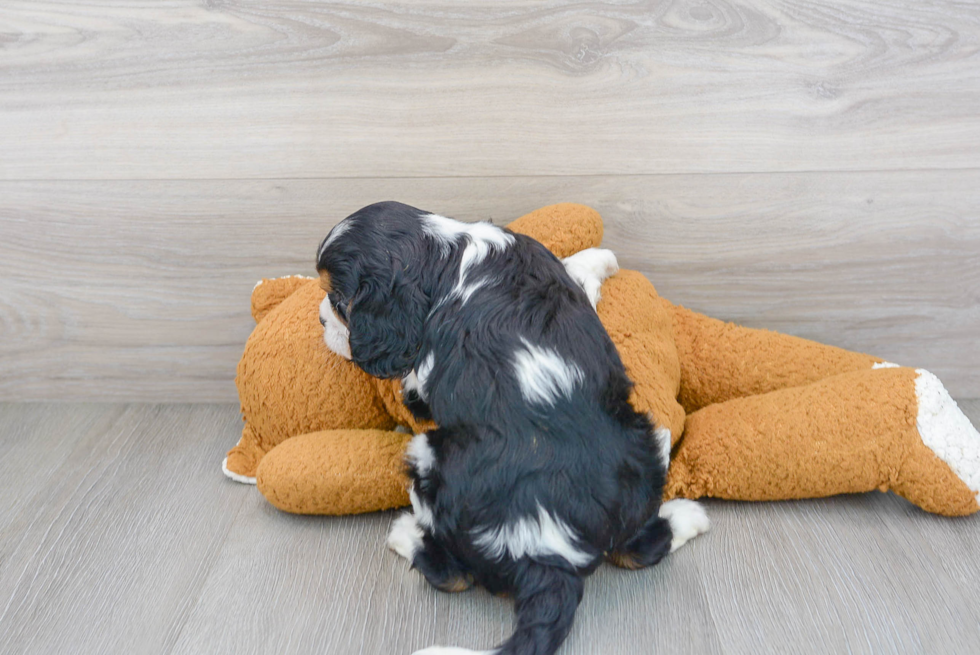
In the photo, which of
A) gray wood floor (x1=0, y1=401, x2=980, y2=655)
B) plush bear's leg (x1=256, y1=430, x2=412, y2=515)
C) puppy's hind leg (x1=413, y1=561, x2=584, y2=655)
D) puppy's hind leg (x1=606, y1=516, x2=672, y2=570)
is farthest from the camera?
plush bear's leg (x1=256, y1=430, x2=412, y2=515)

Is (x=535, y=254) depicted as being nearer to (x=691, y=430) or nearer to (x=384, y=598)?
(x=691, y=430)

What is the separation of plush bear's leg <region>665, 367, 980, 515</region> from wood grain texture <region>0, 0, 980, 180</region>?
0.57 m

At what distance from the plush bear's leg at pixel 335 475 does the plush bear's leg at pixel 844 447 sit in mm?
577

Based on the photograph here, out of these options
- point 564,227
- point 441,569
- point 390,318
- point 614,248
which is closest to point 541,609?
point 441,569

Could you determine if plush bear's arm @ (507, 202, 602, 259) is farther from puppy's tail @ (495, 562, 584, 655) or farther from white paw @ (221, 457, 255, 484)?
white paw @ (221, 457, 255, 484)

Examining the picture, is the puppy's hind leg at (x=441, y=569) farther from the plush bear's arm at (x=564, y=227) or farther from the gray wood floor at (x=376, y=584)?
the plush bear's arm at (x=564, y=227)

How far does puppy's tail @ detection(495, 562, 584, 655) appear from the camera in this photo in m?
1.05

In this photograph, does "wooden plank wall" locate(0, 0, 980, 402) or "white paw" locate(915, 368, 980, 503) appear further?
"wooden plank wall" locate(0, 0, 980, 402)

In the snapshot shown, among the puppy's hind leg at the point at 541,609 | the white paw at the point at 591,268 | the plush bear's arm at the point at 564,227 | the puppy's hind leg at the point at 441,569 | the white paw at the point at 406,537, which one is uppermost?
the plush bear's arm at the point at 564,227

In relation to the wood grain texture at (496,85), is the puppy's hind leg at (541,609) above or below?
below

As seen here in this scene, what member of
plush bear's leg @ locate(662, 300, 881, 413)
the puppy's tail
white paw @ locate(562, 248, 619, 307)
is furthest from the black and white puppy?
plush bear's leg @ locate(662, 300, 881, 413)

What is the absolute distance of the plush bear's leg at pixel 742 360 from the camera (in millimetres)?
1594

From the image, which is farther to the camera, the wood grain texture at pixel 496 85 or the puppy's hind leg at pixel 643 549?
the wood grain texture at pixel 496 85

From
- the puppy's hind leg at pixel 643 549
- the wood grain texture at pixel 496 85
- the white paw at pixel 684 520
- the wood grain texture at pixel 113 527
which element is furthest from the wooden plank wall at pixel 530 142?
the puppy's hind leg at pixel 643 549
